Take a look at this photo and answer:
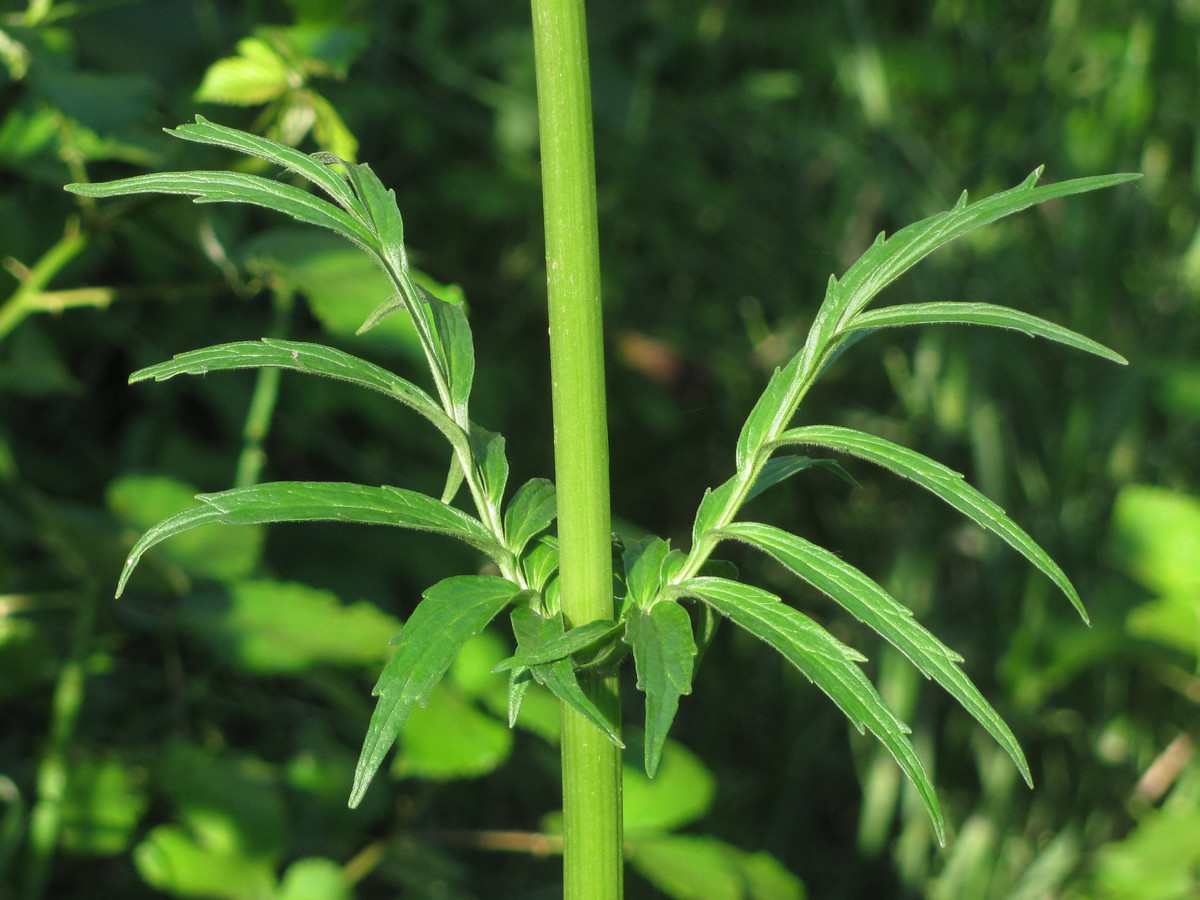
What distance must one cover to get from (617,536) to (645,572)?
0.04 m

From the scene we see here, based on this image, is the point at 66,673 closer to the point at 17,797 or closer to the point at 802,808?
the point at 17,797

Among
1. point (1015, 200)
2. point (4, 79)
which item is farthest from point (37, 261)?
point (1015, 200)

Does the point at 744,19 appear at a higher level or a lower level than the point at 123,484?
higher

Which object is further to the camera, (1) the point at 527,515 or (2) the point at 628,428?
(2) the point at 628,428

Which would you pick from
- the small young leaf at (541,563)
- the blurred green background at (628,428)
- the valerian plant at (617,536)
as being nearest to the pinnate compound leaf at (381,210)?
the valerian plant at (617,536)

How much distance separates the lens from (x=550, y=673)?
37cm

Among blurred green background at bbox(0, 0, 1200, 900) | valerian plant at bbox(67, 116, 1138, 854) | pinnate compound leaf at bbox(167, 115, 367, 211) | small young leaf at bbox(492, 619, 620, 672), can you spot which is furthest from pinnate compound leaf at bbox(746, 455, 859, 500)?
blurred green background at bbox(0, 0, 1200, 900)

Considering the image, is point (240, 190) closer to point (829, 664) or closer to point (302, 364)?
point (302, 364)

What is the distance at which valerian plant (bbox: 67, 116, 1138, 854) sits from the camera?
0.36m

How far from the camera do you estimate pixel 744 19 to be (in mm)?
2201

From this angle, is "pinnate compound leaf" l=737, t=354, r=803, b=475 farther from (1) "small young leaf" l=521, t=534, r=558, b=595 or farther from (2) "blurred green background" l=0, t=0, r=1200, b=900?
(2) "blurred green background" l=0, t=0, r=1200, b=900

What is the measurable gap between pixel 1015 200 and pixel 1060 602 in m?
1.05

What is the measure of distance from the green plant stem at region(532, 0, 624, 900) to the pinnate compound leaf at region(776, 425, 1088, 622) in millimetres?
85

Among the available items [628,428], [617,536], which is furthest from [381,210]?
[628,428]
